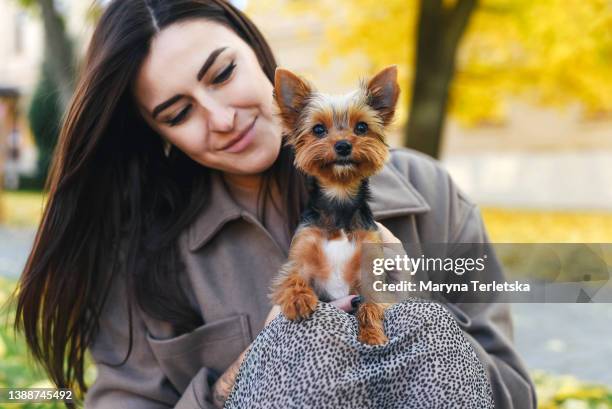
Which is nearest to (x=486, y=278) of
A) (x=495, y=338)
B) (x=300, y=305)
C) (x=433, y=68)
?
(x=495, y=338)

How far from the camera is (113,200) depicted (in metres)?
2.97

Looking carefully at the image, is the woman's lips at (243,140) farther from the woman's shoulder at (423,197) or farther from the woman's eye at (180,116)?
the woman's shoulder at (423,197)

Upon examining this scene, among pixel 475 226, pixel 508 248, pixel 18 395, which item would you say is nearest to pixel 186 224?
pixel 475 226

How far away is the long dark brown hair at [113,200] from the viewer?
8.63ft

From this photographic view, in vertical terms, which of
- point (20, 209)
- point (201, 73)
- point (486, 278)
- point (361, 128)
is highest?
point (201, 73)

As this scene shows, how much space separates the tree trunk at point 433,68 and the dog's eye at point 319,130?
8308 mm

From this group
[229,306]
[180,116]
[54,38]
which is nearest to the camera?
[180,116]

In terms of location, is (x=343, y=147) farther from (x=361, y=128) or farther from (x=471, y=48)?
(x=471, y=48)

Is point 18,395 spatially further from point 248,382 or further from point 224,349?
point 248,382

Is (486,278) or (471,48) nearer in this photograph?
(486,278)

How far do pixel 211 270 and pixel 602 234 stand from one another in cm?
1163

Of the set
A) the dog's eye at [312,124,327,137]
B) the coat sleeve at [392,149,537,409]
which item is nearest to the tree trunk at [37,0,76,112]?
the coat sleeve at [392,149,537,409]

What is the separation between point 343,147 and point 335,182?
0.11 m

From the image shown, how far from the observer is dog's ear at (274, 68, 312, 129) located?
1.88 metres
